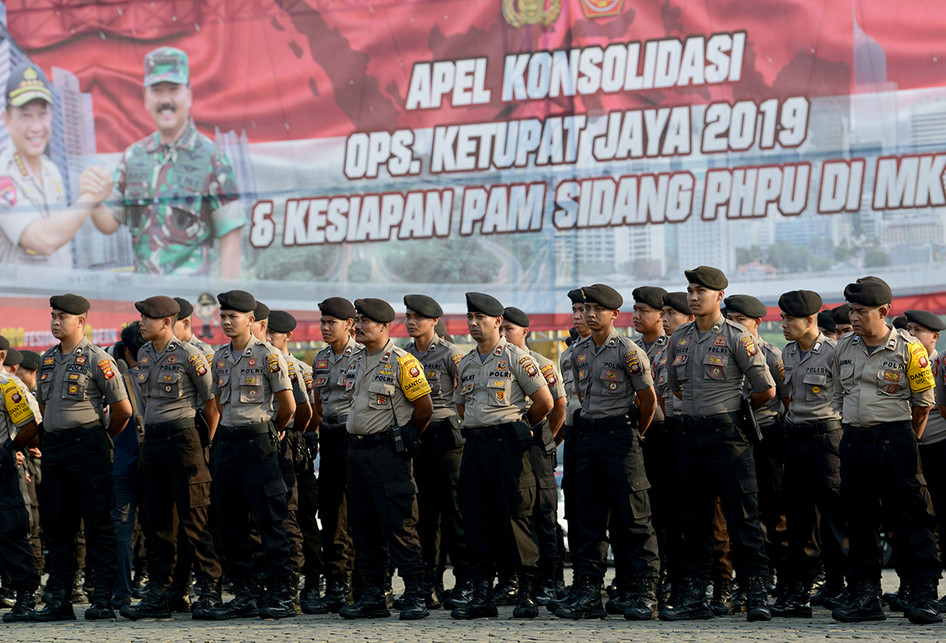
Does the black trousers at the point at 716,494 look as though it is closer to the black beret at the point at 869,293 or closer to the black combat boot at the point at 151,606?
the black beret at the point at 869,293

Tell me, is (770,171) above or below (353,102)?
below

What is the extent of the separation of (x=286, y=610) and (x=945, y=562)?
3833 millimetres

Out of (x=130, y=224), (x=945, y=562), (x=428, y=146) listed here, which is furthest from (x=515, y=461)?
(x=130, y=224)

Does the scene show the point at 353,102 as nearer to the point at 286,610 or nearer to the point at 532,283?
the point at 532,283

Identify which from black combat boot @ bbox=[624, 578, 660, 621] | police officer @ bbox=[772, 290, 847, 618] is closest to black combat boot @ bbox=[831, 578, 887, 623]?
police officer @ bbox=[772, 290, 847, 618]

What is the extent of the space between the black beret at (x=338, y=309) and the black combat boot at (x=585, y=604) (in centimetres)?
227

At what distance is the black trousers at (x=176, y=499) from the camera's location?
7.37 meters

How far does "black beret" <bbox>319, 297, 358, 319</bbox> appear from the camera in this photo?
794 centimetres

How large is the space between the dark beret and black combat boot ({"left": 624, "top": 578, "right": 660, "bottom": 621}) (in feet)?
6.20

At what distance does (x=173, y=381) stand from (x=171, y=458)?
46 centimetres

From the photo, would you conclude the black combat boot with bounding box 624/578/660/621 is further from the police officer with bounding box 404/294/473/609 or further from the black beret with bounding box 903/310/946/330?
the black beret with bounding box 903/310/946/330

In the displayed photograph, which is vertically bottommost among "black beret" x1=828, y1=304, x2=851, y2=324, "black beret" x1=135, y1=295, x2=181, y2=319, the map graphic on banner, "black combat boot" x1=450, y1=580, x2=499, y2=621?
"black combat boot" x1=450, y1=580, x2=499, y2=621

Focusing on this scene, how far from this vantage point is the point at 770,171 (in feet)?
42.1

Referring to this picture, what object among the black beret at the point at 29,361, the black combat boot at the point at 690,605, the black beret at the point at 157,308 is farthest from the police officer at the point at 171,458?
the black beret at the point at 29,361
